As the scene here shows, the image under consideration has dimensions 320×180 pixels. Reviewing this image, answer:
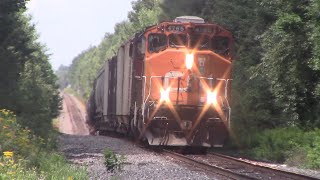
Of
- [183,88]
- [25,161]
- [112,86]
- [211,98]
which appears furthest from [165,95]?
[112,86]

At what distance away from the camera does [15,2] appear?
59.8 ft

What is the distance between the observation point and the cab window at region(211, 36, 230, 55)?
16.2m

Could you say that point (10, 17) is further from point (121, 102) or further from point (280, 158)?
point (280, 158)

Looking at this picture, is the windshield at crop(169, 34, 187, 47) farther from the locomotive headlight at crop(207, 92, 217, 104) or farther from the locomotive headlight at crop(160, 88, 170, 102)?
the locomotive headlight at crop(207, 92, 217, 104)

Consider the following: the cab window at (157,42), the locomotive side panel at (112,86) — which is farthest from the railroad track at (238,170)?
the locomotive side panel at (112,86)

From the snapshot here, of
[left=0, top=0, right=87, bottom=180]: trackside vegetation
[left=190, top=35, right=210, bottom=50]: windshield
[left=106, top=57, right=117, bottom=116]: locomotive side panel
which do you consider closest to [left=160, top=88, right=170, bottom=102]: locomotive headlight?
[left=190, top=35, right=210, bottom=50]: windshield

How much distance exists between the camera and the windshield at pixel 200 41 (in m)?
15.9

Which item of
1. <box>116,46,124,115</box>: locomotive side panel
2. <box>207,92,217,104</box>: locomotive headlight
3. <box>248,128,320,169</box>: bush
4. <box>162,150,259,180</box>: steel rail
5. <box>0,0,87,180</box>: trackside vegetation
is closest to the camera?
<box>0,0,87,180</box>: trackside vegetation

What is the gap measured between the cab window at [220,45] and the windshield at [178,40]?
0.90 m

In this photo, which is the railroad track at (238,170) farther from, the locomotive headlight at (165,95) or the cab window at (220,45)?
the cab window at (220,45)

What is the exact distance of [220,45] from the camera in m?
16.3

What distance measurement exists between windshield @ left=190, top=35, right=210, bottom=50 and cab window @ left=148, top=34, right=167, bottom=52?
0.86 m

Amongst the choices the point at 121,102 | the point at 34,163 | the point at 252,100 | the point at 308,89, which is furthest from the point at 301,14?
the point at 34,163

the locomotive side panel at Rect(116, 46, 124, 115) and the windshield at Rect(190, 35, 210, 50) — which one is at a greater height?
the windshield at Rect(190, 35, 210, 50)
